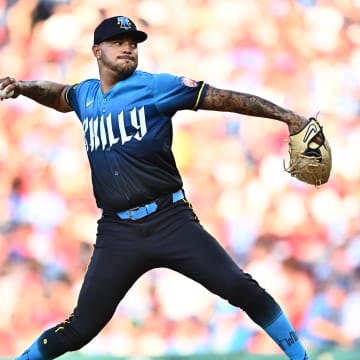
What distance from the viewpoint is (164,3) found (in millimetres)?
6906

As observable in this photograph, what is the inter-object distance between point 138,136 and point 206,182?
8.03 ft

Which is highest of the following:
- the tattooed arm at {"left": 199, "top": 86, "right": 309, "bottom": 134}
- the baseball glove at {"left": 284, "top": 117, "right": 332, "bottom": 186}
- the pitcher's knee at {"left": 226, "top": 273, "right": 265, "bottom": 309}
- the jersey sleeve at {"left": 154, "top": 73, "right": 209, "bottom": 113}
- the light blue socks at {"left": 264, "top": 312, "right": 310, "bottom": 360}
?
the jersey sleeve at {"left": 154, "top": 73, "right": 209, "bottom": 113}

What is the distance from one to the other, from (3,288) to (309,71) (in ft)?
8.69

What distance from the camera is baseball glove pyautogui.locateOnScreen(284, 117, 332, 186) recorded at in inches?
168

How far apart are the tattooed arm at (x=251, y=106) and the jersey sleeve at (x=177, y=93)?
41 mm

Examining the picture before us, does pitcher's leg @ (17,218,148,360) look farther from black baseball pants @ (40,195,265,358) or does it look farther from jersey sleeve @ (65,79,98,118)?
jersey sleeve @ (65,79,98,118)

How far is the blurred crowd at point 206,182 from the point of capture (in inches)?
263

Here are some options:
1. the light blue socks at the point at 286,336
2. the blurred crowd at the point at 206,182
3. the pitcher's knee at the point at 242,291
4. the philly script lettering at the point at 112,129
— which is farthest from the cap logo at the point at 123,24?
the blurred crowd at the point at 206,182

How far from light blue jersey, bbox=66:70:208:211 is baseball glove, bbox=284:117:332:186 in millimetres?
483

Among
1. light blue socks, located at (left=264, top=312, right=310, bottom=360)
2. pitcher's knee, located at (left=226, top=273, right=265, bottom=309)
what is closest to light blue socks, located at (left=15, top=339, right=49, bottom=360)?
pitcher's knee, located at (left=226, top=273, right=265, bottom=309)

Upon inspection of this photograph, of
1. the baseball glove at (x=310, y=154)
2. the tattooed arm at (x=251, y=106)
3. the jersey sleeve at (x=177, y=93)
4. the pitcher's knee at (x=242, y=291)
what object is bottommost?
the pitcher's knee at (x=242, y=291)

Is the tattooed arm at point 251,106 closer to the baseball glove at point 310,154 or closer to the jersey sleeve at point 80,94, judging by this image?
the baseball glove at point 310,154

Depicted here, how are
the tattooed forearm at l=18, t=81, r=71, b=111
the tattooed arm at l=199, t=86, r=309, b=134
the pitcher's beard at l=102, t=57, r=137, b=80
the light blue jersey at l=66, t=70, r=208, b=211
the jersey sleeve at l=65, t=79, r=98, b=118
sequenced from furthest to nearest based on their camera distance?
the tattooed forearm at l=18, t=81, r=71, b=111
the jersey sleeve at l=65, t=79, r=98, b=118
the pitcher's beard at l=102, t=57, r=137, b=80
the light blue jersey at l=66, t=70, r=208, b=211
the tattooed arm at l=199, t=86, r=309, b=134

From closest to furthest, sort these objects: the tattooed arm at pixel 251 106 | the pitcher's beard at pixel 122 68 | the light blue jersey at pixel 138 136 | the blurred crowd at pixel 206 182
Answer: the tattooed arm at pixel 251 106
the light blue jersey at pixel 138 136
the pitcher's beard at pixel 122 68
the blurred crowd at pixel 206 182
